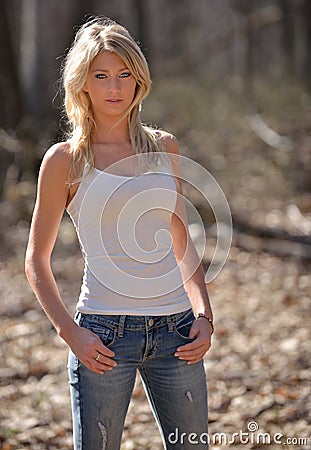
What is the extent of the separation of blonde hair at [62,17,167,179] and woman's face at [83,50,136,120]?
17 mm

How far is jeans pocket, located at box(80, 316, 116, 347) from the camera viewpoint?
228cm

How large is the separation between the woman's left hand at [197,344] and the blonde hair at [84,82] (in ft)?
1.63

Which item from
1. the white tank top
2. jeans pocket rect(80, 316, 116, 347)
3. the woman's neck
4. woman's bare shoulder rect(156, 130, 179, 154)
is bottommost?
jeans pocket rect(80, 316, 116, 347)

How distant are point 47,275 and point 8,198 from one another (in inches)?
202

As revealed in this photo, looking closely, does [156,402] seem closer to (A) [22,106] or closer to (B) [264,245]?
(B) [264,245]

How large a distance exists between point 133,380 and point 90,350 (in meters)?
0.18

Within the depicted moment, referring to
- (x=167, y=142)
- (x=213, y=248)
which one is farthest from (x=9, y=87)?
(x=167, y=142)

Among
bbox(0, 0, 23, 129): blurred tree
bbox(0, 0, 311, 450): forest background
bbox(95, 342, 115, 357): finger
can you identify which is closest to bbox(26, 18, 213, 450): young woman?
bbox(95, 342, 115, 357): finger

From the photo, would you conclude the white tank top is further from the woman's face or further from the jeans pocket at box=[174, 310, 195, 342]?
the woman's face

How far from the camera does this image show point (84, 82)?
7.73 ft

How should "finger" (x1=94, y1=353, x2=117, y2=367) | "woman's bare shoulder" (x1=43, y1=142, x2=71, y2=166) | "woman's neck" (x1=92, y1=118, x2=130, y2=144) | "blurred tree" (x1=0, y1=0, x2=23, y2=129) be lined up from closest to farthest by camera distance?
"finger" (x1=94, y1=353, x2=117, y2=367) → "woman's bare shoulder" (x1=43, y1=142, x2=71, y2=166) → "woman's neck" (x1=92, y1=118, x2=130, y2=144) → "blurred tree" (x1=0, y1=0, x2=23, y2=129)

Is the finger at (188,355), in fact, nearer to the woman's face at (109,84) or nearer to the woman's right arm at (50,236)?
the woman's right arm at (50,236)

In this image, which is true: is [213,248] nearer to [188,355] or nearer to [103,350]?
[188,355]

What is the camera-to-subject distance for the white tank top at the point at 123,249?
2.31 metres
